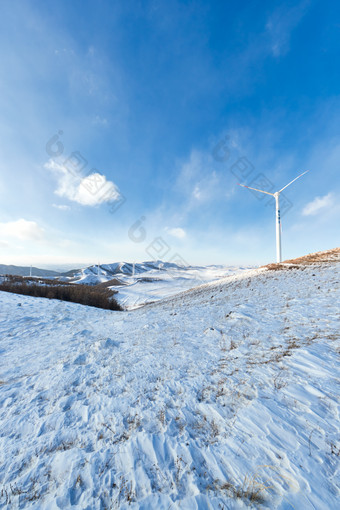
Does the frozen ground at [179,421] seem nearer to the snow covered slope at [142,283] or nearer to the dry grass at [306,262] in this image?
the dry grass at [306,262]

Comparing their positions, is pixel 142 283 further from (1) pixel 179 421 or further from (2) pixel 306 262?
(1) pixel 179 421

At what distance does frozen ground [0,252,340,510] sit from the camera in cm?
235

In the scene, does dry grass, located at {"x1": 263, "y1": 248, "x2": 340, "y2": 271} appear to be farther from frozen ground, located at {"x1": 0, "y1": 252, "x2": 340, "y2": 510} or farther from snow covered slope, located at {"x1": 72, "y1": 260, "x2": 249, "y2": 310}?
snow covered slope, located at {"x1": 72, "y1": 260, "x2": 249, "y2": 310}

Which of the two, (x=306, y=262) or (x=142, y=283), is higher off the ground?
(x=306, y=262)

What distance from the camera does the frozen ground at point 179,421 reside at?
7.70 feet

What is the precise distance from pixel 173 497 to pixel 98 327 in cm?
992

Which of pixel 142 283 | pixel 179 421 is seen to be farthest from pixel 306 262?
pixel 142 283

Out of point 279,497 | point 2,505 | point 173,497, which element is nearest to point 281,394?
point 279,497

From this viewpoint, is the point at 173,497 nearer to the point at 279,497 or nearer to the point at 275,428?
the point at 279,497

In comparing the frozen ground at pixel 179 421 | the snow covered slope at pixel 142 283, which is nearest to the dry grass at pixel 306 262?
the frozen ground at pixel 179 421

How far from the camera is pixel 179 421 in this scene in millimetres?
3488

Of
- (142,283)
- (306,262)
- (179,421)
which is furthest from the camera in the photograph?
(142,283)

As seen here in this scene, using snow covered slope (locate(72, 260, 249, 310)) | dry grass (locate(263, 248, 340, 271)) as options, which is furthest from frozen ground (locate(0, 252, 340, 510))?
snow covered slope (locate(72, 260, 249, 310))

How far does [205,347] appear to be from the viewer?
6.67 m
